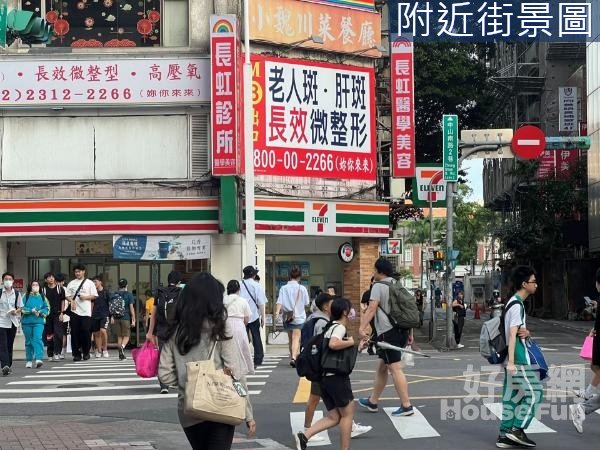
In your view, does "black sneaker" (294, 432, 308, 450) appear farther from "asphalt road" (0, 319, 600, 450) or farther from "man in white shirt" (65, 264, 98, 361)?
"man in white shirt" (65, 264, 98, 361)

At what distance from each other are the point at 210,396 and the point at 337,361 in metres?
3.53

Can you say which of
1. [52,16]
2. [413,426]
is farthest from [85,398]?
[52,16]

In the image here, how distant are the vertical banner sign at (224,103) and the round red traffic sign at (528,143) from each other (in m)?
9.19

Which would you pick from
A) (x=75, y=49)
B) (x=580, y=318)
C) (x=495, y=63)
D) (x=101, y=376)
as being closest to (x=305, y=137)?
(x=75, y=49)

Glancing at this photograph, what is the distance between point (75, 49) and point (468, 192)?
66.9m

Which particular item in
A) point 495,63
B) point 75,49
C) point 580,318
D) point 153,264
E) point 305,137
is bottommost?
point 580,318

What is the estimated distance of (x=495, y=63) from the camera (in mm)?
78125

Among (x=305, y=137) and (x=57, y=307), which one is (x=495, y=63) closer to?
(x=305, y=137)

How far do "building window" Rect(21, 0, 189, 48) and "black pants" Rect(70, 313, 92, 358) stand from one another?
31.2 feet

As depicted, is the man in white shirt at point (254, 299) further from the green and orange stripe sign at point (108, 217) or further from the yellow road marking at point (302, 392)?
the green and orange stripe sign at point (108, 217)

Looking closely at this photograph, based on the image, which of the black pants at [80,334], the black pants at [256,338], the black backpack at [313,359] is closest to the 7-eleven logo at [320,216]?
the black pants at [80,334]

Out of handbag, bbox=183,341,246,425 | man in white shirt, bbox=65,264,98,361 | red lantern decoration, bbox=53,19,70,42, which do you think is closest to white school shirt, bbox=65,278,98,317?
man in white shirt, bbox=65,264,98,361

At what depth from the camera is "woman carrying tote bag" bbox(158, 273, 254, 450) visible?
7715 mm

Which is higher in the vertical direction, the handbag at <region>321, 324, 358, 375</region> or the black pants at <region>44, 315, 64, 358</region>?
the handbag at <region>321, 324, 358, 375</region>
